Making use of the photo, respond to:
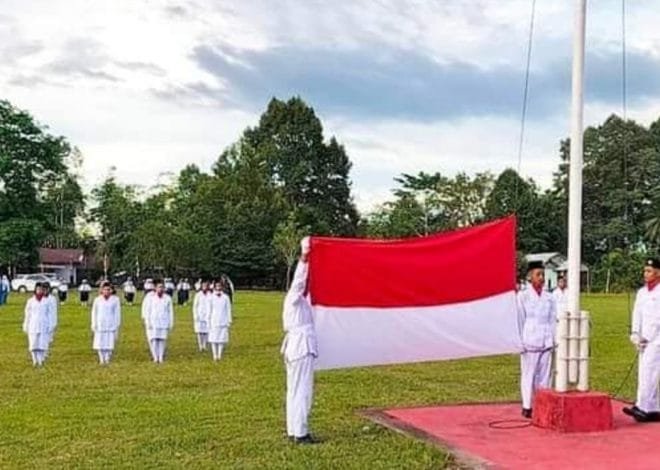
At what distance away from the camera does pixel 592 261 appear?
7594 cm

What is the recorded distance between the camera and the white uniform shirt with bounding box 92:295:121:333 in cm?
1838

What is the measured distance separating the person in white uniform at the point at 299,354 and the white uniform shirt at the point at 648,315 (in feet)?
12.2

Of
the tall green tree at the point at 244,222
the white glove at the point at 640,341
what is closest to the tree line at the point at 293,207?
the tall green tree at the point at 244,222

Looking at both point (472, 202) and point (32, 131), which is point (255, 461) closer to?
point (32, 131)

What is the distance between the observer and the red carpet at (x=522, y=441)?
319 inches

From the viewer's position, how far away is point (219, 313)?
1970 centimetres

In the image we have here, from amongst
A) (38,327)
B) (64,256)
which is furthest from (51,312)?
(64,256)

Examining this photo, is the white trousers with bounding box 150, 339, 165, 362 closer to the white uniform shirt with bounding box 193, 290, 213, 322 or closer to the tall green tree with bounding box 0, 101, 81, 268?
the white uniform shirt with bounding box 193, 290, 213, 322

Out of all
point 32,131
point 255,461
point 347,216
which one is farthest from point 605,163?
point 255,461

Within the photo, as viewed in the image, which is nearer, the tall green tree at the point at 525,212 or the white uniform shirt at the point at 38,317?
the white uniform shirt at the point at 38,317

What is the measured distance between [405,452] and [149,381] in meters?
7.05

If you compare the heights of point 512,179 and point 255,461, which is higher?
point 512,179

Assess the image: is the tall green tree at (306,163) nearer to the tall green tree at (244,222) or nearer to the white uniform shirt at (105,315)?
the tall green tree at (244,222)

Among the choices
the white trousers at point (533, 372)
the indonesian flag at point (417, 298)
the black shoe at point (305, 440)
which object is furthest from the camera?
the white trousers at point (533, 372)
